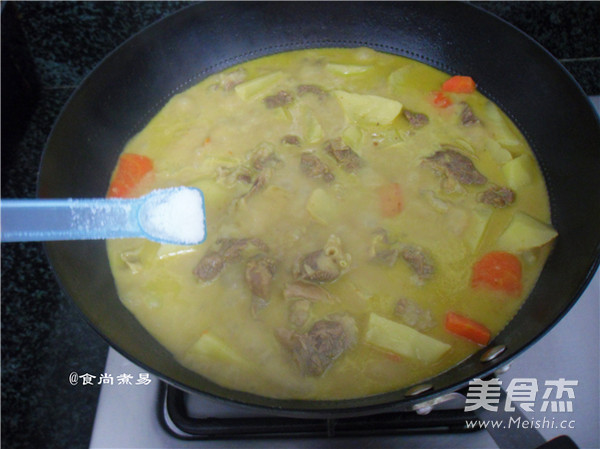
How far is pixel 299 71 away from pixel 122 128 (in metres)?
0.69

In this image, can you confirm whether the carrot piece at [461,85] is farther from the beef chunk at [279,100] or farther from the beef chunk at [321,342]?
the beef chunk at [321,342]

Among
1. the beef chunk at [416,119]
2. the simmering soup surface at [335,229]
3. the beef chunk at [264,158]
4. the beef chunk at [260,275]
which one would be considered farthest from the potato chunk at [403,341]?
the beef chunk at [416,119]

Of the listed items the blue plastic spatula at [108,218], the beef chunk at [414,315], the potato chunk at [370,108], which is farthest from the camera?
the potato chunk at [370,108]

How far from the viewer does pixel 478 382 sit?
1.22 metres

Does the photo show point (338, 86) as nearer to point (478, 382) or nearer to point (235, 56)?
point (235, 56)

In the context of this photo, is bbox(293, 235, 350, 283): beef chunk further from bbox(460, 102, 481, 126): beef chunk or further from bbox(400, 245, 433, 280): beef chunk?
bbox(460, 102, 481, 126): beef chunk

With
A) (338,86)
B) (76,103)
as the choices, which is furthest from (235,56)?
(76,103)

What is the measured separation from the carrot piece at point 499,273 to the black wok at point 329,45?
0.06 metres

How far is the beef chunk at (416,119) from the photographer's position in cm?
178

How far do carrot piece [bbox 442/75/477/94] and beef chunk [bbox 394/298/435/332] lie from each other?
86cm

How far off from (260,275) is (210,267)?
159 mm

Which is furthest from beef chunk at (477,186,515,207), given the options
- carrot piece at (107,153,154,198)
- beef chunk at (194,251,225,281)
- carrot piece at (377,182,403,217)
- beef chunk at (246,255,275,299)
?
carrot piece at (107,153,154,198)

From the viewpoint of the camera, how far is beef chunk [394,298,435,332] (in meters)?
1.39

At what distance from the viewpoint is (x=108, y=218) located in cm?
113
